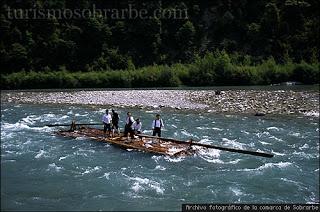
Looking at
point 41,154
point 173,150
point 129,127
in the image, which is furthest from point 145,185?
point 129,127

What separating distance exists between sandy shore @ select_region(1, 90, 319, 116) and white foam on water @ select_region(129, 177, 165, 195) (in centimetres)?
2311

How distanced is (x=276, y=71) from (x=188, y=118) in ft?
122

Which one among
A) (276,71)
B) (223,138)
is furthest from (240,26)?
(223,138)

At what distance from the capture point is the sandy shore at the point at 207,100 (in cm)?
4534

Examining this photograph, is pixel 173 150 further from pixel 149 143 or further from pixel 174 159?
pixel 149 143

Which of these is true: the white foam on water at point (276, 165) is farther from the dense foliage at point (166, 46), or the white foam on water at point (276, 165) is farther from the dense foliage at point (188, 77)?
the dense foliage at point (166, 46)

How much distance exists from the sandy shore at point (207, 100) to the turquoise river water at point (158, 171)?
901 centimetres

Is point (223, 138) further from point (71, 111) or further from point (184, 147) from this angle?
point (71, 111)

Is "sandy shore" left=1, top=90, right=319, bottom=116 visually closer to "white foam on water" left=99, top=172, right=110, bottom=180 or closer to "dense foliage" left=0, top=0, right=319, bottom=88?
"dense foliage" left=0, top=0, right=319, bottom=88

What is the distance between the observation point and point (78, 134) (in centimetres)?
3228

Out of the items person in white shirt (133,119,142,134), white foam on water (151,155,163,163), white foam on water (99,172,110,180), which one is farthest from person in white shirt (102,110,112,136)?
white foam on water (99,172,110,180)

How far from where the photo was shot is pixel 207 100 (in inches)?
2040

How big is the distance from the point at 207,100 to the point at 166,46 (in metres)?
45.5

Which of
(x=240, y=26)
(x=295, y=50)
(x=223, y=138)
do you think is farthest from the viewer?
(x=240, y=26)
